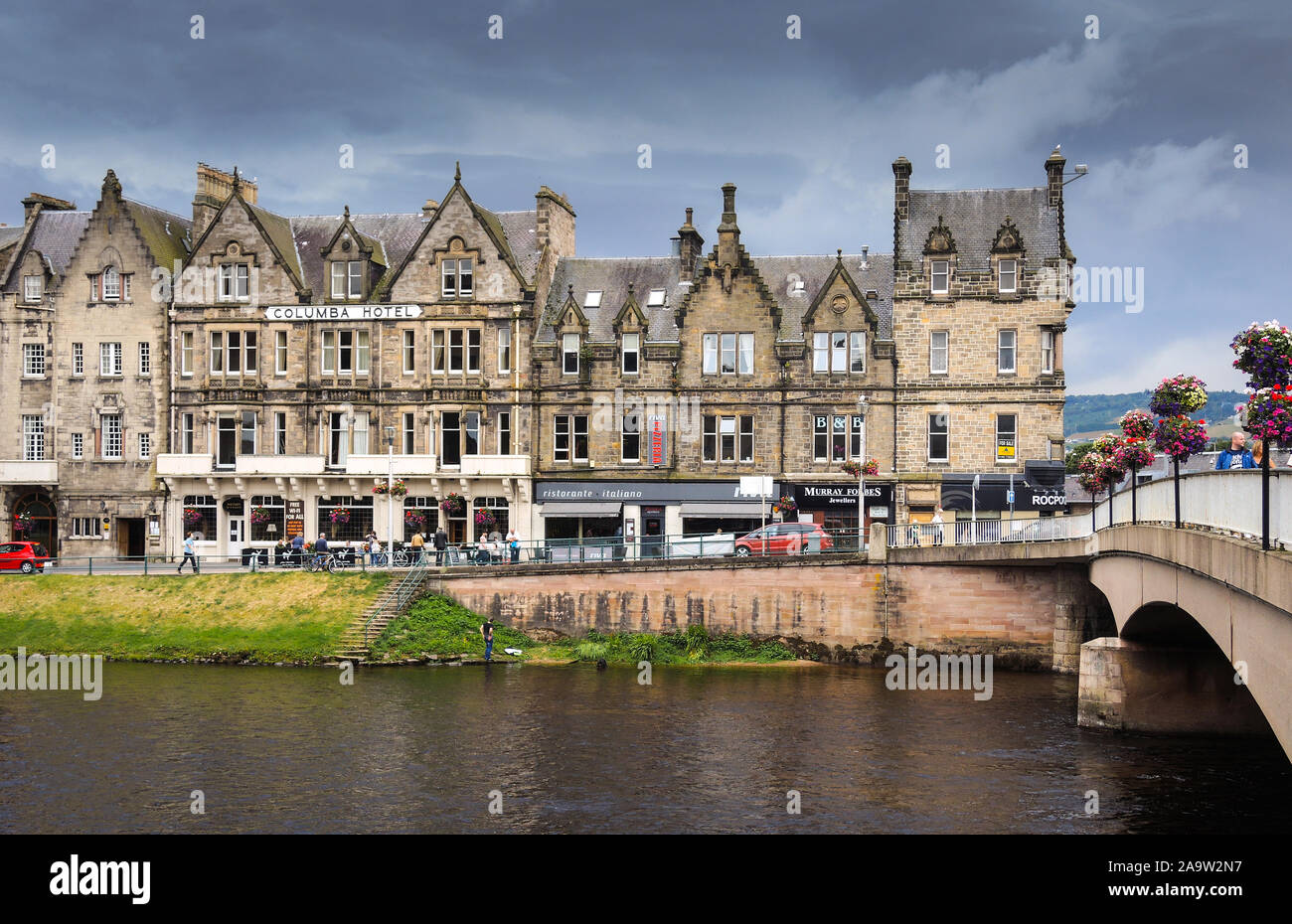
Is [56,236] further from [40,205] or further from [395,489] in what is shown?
[395,489]

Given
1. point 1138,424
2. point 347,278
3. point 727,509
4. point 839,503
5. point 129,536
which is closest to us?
point 1138,424

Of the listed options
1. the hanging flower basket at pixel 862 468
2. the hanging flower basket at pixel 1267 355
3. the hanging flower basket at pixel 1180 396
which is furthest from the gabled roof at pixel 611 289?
the hanging flower basket at pixel 1267 355

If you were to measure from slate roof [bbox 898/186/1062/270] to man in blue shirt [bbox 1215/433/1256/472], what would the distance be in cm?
3458

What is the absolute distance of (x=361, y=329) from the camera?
63625 mm

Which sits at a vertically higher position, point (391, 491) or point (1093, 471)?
point (1093, 471)

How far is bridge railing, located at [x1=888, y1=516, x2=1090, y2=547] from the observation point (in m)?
41.5

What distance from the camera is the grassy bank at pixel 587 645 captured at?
4862 cm

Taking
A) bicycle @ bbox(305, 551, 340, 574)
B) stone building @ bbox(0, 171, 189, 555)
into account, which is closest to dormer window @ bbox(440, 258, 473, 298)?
stone building @ bbox(0, 171, 189, 555)

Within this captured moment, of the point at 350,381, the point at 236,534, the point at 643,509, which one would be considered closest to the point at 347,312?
the point at 350,381

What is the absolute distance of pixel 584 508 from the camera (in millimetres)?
61531

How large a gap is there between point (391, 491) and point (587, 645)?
1287 centimetres

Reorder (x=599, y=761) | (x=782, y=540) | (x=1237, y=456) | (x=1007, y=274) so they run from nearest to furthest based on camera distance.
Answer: (x=1237, y=456)
(x=599, y=761)
(x=782, y=540)
(x=1007, y=274)

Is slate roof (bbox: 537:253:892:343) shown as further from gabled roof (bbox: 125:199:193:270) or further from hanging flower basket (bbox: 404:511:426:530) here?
gabled roof (bbox: 125:199:193:270)
